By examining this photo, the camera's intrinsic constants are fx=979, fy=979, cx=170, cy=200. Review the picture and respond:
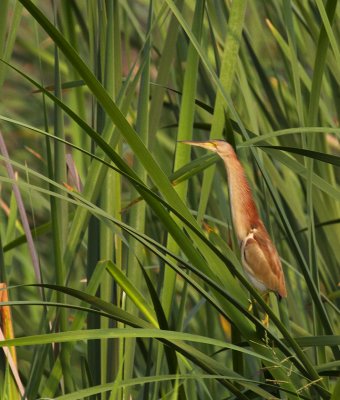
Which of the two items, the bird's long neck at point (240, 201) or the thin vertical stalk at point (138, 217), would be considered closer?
the thin vertical stalk at point (138, 217)

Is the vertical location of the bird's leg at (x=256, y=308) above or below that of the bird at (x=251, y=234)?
below

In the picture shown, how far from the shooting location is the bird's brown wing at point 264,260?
168 centimetres

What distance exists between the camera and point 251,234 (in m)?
1.70

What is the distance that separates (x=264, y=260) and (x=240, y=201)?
128 millimetres

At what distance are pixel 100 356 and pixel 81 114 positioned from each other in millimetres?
444

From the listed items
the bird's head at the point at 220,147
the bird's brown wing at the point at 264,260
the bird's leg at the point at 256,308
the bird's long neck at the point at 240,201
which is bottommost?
the bird's leg at the point at 256,308

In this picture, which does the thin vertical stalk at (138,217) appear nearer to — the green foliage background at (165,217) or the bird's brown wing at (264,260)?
the green foliage background at (165,217)

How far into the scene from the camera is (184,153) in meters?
1.39

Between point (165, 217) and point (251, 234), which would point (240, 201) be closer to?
point (251, 234)

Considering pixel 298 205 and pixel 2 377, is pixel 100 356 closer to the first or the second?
pixel 2 377

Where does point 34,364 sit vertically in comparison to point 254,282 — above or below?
below

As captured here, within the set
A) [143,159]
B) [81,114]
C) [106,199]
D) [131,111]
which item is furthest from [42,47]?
[143,159]

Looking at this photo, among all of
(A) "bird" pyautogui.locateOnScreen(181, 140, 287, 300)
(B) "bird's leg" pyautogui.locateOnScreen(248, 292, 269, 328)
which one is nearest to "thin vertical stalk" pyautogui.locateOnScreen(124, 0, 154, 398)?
(B) "bird's leg" pyautogui.locateOnScreen(248, 292, 269, 328)

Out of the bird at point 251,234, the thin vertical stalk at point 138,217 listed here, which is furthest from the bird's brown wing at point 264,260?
the thin vertical stalk at point 138,217
